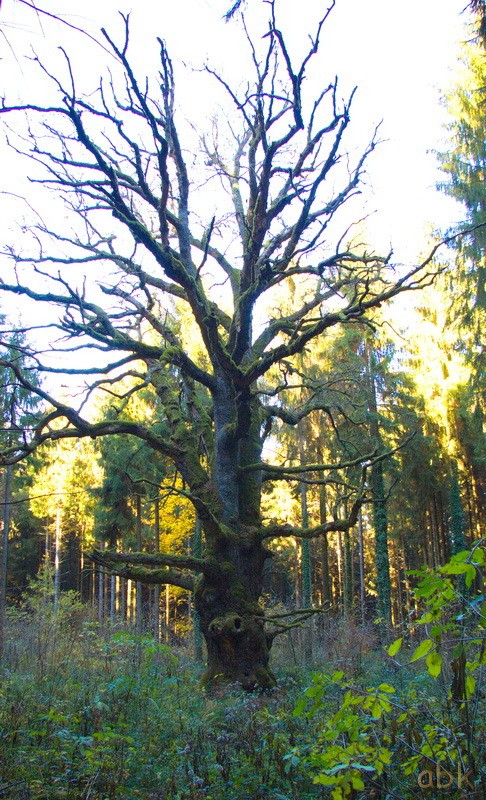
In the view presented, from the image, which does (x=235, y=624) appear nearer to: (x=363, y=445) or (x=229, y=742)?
(x=229, y=742)

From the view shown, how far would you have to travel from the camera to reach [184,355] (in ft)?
34.2

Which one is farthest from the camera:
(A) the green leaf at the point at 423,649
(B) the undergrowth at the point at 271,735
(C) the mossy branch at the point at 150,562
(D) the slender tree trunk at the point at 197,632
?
(D) the slender tree trunk at the point at 197,632

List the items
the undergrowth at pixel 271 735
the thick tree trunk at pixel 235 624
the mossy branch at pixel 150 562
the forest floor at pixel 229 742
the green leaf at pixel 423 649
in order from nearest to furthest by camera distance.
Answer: the green leaf at pixel 423 649 < the undergrowth at pixel 271 735 < the forest floor at pixel 229 742 < the thick tree trunk at pixel 235 624 < the mossy branch at pixel 150 562

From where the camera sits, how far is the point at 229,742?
505 cm

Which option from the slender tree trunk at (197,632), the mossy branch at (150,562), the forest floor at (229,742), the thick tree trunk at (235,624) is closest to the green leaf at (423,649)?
the forest floor at (229,742)

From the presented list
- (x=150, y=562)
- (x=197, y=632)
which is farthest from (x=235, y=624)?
(x=197, y=632)

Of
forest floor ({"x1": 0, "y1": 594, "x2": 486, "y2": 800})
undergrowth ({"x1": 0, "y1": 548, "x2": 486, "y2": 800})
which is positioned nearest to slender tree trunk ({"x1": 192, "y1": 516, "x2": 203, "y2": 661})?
forest floor ({"x1": 0, "y1": 594, "x2": 486, "y2": 800})

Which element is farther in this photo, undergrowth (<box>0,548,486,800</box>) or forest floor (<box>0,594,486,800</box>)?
forest floor (<box>0,594,486,800</box>)

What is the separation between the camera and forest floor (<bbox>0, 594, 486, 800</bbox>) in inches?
109

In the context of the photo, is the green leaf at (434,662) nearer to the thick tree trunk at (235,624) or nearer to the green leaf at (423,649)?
the green leaf at (423,649)

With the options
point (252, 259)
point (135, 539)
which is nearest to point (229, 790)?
point (252, 259)

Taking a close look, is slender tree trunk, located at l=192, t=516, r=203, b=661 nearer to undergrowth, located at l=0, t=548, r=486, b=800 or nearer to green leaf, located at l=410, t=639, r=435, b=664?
undergrowth, located at l=0, t=548, r=486, b=800

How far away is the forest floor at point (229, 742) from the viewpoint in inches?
109

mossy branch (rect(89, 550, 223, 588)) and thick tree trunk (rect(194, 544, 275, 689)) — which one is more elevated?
mossy branch (rect(89, 550, 223, 588))
